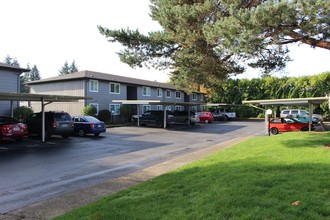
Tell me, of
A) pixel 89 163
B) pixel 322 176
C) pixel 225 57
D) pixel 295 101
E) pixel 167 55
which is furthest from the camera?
pixel 295 101

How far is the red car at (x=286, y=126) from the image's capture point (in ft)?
80.2

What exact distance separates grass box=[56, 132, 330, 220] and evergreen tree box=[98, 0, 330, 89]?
4597mm

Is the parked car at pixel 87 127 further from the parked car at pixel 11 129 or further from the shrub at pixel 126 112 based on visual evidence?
the shrub at pixel 126 112

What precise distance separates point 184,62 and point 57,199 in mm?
10508

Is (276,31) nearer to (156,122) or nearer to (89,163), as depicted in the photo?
(89,163)

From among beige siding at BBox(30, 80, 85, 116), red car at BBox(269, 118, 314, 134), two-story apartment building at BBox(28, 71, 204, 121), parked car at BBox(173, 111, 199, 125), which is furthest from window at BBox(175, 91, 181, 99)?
red car at BBox(269, 118, 314, 134)

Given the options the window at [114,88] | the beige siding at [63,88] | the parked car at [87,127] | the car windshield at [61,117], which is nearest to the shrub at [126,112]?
the window at [114,88]

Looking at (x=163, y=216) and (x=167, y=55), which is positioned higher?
→ (x=167, y=55)

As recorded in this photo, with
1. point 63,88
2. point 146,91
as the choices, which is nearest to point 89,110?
point 63,88

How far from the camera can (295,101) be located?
23906 millimetres

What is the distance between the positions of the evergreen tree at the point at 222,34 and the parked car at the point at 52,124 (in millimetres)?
5940

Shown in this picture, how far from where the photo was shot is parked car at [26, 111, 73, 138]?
19.9m

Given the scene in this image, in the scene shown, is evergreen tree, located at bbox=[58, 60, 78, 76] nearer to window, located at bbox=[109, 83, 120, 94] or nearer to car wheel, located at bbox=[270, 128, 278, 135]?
window, located at bbox=[109, 83, 120, 94]

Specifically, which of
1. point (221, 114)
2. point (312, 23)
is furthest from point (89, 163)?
point (221, 114)
